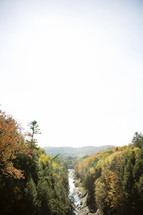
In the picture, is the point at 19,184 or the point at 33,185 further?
the point at 33,185

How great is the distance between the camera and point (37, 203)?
733 inches

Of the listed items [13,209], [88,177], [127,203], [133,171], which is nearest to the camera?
[13,209]

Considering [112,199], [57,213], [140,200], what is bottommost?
[112,199]

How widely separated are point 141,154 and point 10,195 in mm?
30056

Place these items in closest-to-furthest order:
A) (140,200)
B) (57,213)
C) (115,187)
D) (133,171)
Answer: (57,213)
(140,200)
(133,171)
(115,187)

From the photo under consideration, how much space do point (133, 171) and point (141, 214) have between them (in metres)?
7.78

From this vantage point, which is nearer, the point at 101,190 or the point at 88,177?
the point at 101,190

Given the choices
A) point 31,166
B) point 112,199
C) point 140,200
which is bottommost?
point 112,199

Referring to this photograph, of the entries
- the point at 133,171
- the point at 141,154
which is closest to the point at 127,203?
the point at 133,171

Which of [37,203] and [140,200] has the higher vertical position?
[37,203]

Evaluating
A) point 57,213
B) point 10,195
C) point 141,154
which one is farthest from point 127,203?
point 10,195

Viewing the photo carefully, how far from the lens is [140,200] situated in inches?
912

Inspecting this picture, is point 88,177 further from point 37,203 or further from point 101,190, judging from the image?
point 37,203

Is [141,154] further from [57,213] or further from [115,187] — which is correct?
[57,213]
